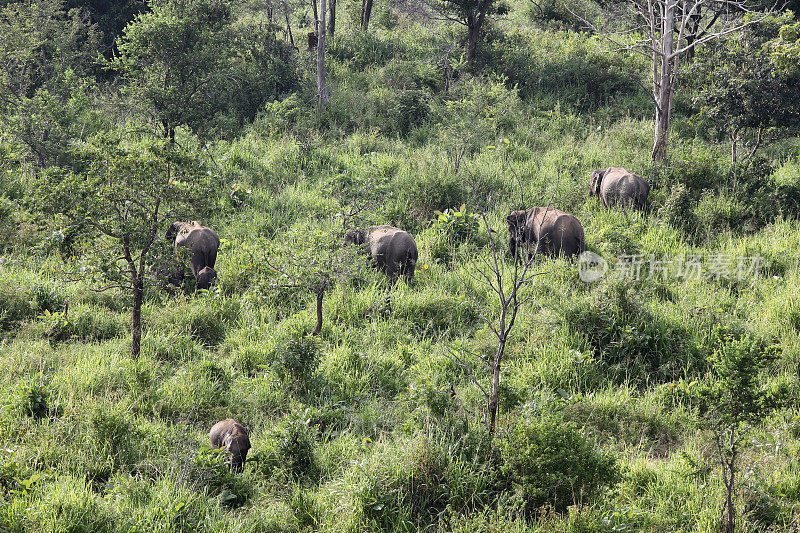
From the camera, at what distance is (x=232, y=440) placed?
5035 mm

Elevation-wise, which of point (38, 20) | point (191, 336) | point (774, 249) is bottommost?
point (191, 336)

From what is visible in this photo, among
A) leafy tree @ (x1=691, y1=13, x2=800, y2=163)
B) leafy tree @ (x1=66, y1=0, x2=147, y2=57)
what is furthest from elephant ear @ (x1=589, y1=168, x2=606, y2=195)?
leafy tree @ (x1=66, y1=0, x2=147, y2=57)

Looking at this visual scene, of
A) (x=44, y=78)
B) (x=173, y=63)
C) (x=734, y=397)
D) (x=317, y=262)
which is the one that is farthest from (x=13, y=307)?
(x=44, y=78)

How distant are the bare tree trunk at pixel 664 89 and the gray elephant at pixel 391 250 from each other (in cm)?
558

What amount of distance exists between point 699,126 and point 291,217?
8715 millimetres

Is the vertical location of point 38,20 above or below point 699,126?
above

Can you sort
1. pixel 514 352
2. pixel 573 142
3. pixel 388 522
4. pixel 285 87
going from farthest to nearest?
pixel 285 87 < pixel 573 142 < pixel 514 352 < pixel 388 522

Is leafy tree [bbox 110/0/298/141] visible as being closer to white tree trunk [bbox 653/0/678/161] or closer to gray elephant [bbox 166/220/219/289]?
gray elephant [bbox 166/220/219/289]

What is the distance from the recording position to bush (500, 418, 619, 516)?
4.43 meters

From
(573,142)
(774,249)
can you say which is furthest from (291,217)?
(774,249)

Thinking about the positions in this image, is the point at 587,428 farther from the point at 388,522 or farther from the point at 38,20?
the point at 38,20

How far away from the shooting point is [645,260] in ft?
27.6

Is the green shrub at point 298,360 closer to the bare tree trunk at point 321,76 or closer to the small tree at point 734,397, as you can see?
the small tree at point 734,397

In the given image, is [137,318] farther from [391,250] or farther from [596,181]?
[596,181]
